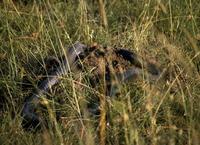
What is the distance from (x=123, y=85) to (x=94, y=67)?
266mm

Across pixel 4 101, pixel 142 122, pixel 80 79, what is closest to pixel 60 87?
pixel 80 79

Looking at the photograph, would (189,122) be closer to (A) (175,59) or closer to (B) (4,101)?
(A) (175,59)

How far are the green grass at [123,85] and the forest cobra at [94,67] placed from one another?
0.06 metres

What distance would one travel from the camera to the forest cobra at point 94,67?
3.14m

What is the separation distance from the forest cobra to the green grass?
64mm

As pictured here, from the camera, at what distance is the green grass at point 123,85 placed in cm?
285

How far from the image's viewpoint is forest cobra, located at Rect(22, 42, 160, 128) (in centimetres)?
314

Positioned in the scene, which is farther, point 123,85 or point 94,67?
point 94,67

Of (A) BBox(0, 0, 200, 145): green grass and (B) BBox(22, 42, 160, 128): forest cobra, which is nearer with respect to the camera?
(A) BBox(0, 0, 200, 145): green grass

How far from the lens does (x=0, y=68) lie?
11.6ft

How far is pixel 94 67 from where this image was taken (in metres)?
3.37

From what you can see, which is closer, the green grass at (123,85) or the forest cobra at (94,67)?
the green grass at (123,85)

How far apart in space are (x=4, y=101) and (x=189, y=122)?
3.65 feet

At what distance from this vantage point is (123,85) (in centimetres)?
318
